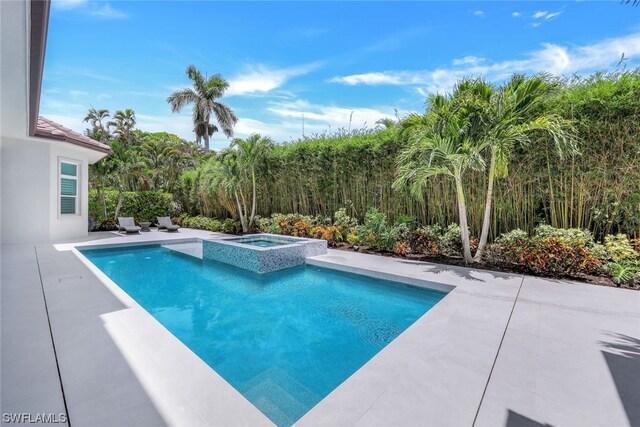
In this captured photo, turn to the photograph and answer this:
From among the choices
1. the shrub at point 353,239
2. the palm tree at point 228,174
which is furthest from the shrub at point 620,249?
the palm tree at point 228,174

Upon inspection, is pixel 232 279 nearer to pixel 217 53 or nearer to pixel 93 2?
pixel 93 2

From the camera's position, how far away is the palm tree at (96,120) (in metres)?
27.8

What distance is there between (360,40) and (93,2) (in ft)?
26.1

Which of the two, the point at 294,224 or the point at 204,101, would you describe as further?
the point at 204,101

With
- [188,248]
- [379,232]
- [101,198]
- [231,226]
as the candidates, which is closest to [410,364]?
[379,232]

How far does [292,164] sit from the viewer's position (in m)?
12.7

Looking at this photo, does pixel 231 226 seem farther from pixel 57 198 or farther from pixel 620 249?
pixel 620 249

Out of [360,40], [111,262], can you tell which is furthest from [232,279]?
[360,40]

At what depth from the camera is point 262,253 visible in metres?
7.41

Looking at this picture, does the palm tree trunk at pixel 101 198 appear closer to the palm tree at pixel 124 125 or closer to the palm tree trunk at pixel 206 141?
the palm tree trunk at pixel 206 141

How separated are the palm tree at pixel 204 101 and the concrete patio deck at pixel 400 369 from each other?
26062 mm

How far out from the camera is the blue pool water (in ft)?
10.4

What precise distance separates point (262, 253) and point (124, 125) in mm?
29300

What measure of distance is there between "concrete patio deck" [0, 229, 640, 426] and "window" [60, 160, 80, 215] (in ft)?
29.2
